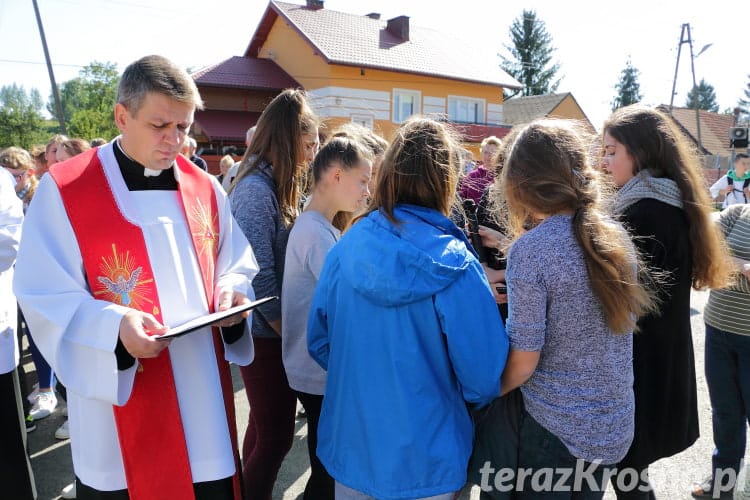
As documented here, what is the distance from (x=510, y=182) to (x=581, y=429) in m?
0.79

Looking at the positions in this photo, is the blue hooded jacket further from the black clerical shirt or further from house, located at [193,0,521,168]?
house, located at [193,0,521,168]

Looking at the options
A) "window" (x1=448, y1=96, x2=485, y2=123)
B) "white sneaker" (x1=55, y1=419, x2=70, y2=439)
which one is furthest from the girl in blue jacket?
"window" (x1=448, y1=96, x2=485, y2=123)

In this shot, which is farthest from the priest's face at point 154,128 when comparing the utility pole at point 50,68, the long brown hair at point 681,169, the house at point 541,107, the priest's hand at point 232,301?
the house at point 541,107

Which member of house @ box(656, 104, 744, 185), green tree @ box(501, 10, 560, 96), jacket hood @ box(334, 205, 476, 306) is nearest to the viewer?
jacket hood @ box(334, 205, 476, 306)

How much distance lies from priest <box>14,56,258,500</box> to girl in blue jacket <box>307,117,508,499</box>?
1.55 feet

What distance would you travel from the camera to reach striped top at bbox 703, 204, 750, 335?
2865mm

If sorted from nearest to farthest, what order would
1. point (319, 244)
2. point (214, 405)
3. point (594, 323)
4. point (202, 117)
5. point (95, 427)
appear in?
point (594, 323) → point (95, 427) → point (214, 405) → point (319, 244) → point (202, 117)

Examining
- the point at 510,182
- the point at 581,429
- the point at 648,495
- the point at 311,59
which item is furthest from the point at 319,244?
the point at 311,59

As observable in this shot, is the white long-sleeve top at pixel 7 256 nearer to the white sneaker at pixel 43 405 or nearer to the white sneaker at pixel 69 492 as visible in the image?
the white sneaker at pixel 69 492

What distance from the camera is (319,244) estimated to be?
2.34 meters

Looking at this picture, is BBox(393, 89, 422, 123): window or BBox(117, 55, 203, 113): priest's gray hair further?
BBox(393, 89, 422, 123): window

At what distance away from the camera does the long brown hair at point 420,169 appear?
173cm

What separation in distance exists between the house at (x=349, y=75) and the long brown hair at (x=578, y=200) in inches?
743

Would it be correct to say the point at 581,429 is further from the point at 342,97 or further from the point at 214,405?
the point at 342,97
